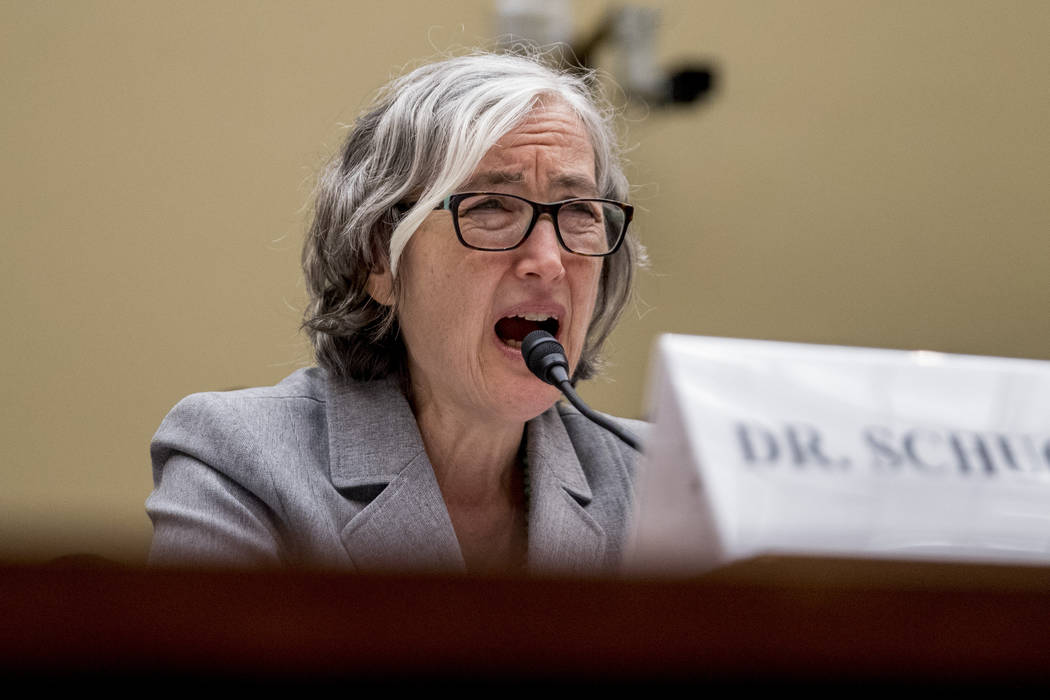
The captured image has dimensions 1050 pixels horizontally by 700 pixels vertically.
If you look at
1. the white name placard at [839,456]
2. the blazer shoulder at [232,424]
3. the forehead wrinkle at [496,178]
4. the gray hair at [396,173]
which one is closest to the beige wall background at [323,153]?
the gray hair at [396,173]

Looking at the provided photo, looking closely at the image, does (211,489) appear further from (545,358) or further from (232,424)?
(545,358)

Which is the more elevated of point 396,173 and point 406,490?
point 396,173

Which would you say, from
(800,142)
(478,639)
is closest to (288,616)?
(478,639)

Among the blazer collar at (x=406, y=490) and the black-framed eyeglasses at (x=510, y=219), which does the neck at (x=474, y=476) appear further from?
the black-framed eyeglasses at (x=510, y=219)

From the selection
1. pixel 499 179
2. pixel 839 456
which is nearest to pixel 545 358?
pixel 499 179

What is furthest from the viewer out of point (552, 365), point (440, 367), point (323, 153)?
point (323, 153)

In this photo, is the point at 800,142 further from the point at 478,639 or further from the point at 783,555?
the point at 478,639

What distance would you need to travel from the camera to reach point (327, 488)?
3.86ft

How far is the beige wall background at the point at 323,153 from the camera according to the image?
7.87 ft

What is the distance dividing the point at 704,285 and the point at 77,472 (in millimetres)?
1593

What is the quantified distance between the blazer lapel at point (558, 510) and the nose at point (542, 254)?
0.22 m

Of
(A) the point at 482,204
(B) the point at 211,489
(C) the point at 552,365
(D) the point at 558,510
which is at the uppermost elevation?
(A) the point at 482,204

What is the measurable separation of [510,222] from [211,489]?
48 cm

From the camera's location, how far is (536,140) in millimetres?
1357
